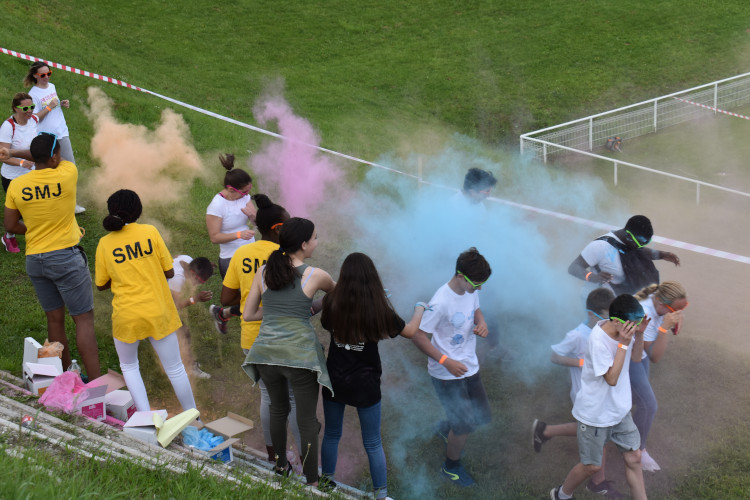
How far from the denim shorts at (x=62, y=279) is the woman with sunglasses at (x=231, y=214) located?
42.1 inches

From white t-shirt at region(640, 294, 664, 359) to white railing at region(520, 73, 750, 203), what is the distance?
A: 7.41 meters

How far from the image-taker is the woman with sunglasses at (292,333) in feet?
13.9

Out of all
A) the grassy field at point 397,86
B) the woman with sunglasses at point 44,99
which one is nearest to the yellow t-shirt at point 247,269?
the grassy field at point 397,86

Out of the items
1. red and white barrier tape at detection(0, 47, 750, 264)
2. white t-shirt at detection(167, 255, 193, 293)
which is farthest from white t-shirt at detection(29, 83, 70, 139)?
white t-shirt at detection(167, 255, 193, 293)

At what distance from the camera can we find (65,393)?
4.71 metres

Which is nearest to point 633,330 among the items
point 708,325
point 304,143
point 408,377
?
point 408,377

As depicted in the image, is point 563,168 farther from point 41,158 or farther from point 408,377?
point 41,158

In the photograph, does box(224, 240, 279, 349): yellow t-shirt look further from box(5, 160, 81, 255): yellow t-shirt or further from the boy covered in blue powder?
box(5, 160, 81, 255): yellow t-shirt

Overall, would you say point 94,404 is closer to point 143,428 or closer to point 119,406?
point 119,406

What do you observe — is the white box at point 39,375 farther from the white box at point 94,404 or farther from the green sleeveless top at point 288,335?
the green sleeveless top at point 288,335

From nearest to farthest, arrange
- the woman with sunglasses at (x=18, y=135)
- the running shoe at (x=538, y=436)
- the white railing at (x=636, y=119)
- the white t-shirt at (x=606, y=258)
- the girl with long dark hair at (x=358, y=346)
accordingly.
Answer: the girl with long dark hair at (x=358, y=346) < the running shoe at (x=538, y=436) < the white t-shirt at (x=606, y=258) < the woman with sunglasses at (x=18, y=135) < the white railing at (x=636, y=119)

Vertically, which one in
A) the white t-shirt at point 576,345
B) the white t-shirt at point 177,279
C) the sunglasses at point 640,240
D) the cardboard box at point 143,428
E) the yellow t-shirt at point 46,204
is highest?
the yellow t-shirt at point 46,204

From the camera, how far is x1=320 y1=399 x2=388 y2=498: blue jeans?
4.48 metres

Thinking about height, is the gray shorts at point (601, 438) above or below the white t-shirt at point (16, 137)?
below
